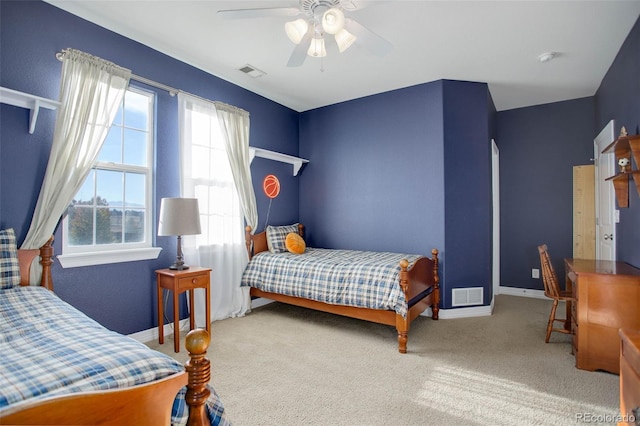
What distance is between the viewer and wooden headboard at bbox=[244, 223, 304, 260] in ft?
12.8

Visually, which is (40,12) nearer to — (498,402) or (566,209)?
(498,402)

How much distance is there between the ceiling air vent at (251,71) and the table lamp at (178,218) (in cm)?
157

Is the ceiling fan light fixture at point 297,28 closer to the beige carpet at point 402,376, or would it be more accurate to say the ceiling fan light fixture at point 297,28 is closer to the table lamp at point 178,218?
the table lamp at point 178,218

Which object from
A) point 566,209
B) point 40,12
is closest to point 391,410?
point 40,12

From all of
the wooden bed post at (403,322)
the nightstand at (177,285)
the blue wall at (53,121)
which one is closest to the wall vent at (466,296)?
the wooden bed post at (403,322)

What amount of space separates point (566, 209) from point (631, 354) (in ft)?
12.6

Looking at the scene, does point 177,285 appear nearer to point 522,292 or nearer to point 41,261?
point 41,261

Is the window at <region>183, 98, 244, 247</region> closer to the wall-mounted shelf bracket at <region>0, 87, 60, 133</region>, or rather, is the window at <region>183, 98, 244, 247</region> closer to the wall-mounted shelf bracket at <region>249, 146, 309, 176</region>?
the wall-mounted shelf bracket at <region>249, 146, 309, 176</region>

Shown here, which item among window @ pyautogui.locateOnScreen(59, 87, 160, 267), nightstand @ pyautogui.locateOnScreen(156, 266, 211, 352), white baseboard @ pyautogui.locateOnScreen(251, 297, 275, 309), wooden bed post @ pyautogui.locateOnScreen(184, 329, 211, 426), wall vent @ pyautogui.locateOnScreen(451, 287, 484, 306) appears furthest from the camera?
white baseboard @ pyautogui.locateOnScreen(251, 297, 275, 309)

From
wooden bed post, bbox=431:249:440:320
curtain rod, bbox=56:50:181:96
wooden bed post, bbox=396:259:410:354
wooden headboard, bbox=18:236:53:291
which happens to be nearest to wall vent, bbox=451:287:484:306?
wooden bed post, bbox=431:249:440:320

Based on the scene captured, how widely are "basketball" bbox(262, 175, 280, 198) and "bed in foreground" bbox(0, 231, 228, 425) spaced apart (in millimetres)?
2991

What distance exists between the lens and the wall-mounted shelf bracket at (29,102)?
6.97 feet

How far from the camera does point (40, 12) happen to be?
237cm

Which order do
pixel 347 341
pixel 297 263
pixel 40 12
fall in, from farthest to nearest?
pixel 297 263 → pixel 347 341 → pixel 40 12
